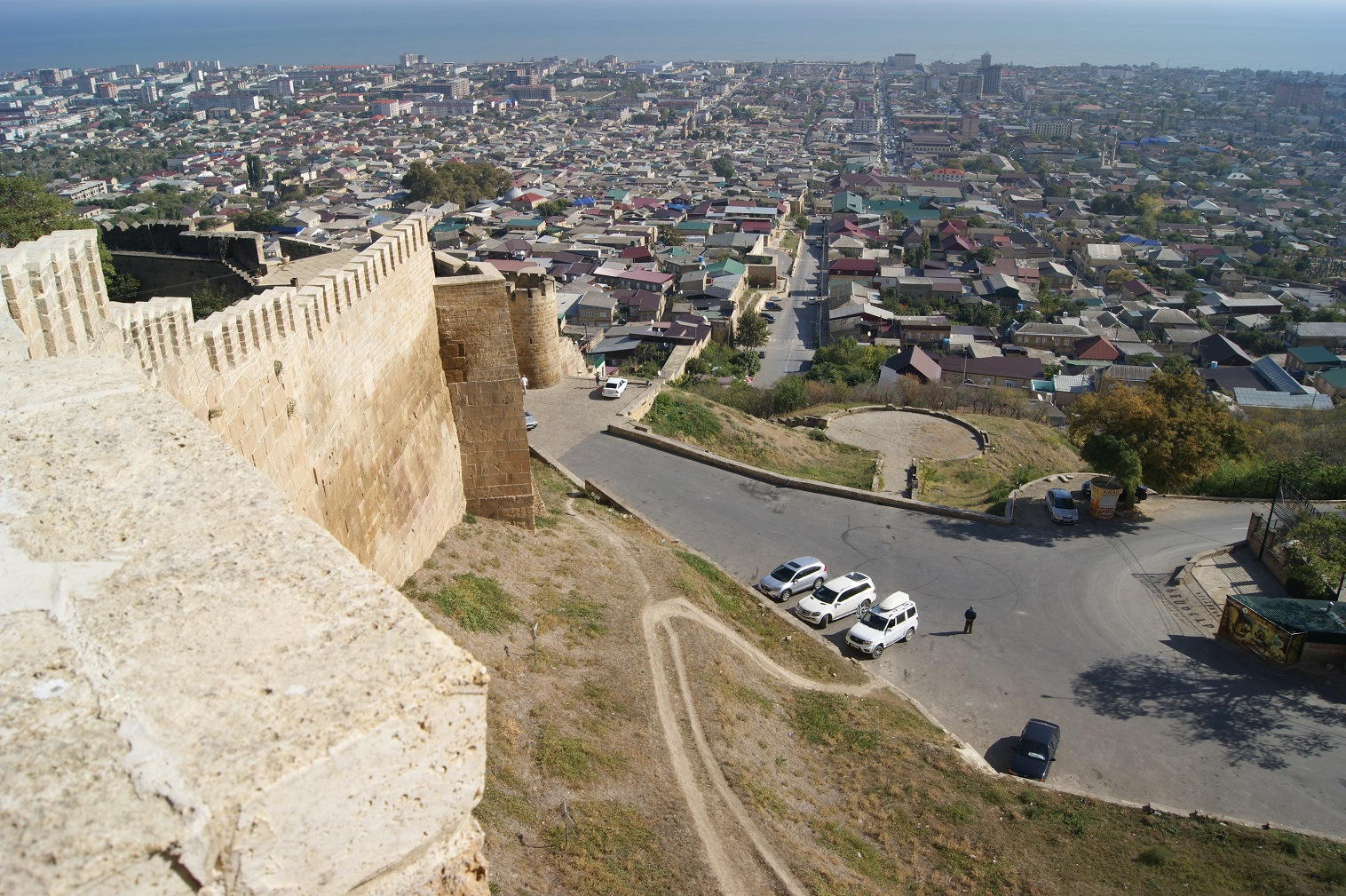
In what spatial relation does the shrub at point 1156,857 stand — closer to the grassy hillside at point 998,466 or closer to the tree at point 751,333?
the grassy hillside at point 998,466

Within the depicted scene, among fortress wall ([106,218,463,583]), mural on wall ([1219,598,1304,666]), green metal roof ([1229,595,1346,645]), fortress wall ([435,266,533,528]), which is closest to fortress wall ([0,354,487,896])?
fortress wall ([106,218,463,583])

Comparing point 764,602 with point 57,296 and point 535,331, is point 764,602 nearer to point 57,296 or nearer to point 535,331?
point 535,331

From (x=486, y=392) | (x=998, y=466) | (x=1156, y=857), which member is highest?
(x=486, y=392)

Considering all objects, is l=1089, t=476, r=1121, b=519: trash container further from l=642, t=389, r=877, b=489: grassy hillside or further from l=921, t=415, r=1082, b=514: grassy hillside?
l=642, t=389, r=877, b=489: grassy hillside

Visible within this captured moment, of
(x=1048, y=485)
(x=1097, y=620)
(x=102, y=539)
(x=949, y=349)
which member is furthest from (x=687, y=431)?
(x=949, y=349)

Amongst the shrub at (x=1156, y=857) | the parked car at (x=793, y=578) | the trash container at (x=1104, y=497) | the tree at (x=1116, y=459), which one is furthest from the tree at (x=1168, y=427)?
the shrub at (x=1156, y=857)

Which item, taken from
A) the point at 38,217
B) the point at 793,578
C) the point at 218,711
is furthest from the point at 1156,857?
the point at 38,217
